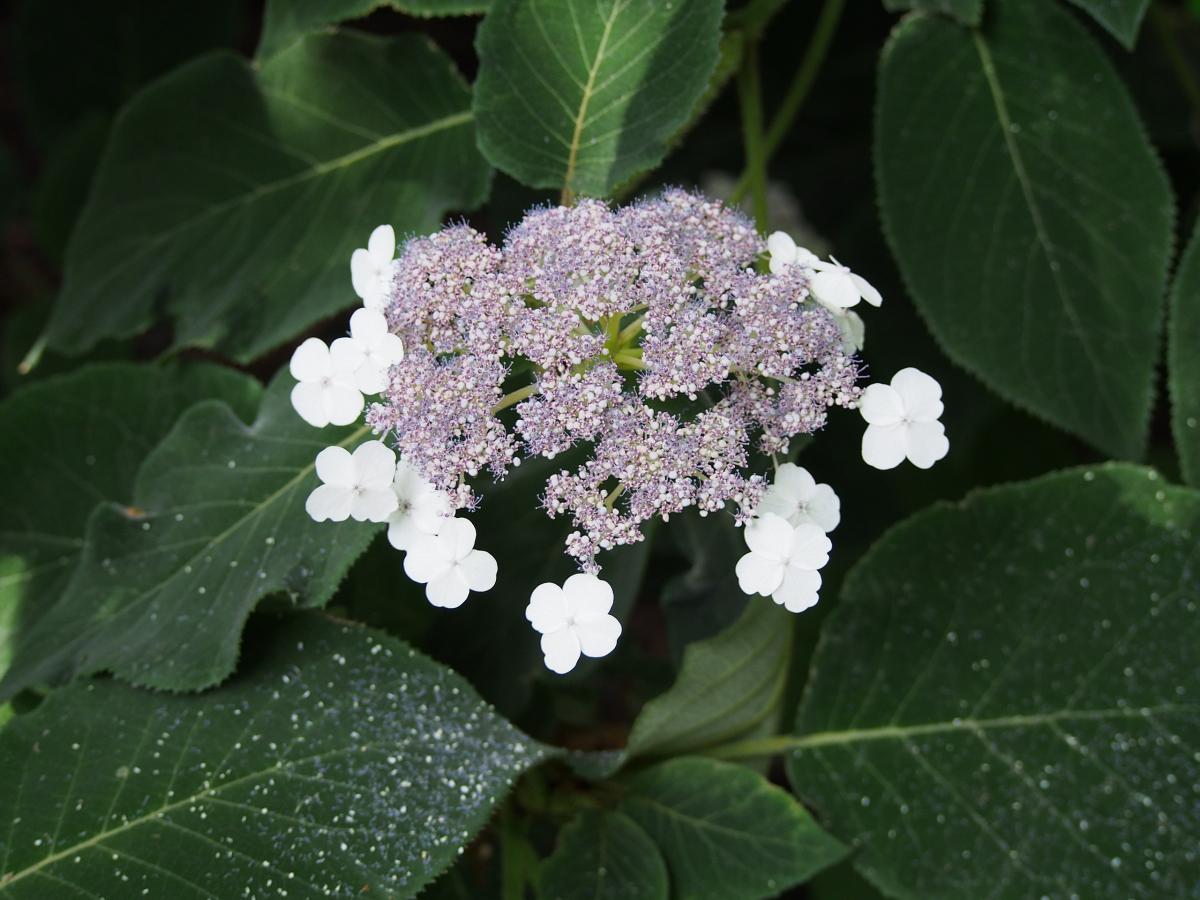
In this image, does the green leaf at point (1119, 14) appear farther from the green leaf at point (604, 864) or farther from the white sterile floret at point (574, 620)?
the green leaf at point (604, 864)

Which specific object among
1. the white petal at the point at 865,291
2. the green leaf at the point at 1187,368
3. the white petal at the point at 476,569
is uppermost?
the white petal at the point at 865,291

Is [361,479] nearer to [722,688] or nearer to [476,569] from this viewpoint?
[476,569]

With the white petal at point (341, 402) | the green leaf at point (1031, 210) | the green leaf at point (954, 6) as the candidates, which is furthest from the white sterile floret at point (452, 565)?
the green leaf at point (954, 6)

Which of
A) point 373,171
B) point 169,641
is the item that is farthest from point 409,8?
point 169,641

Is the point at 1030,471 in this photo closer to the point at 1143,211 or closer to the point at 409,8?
the point at 1143,211

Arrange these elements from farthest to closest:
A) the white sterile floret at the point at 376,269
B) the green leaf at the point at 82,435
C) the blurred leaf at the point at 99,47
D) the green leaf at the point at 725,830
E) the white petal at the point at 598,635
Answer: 1. the blurred leaf at the point at 99,47
2. the green leaf at the point at 82,435
3. the green leaf at the point at 725,830
4. the white sterile floret at the point at 376,269
5. the white petal at the point at 598,635

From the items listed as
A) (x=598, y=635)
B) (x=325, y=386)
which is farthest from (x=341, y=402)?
(x=598, y=635)

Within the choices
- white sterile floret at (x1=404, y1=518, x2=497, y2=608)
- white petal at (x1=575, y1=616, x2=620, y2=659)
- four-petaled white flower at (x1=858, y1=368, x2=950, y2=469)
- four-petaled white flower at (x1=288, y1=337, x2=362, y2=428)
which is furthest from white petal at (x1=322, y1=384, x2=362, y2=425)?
four-petaled white flower at (x1=858, y1=368, x2=950, y2=469)

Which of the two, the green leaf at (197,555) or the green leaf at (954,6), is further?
the green leaf at (954,6)
